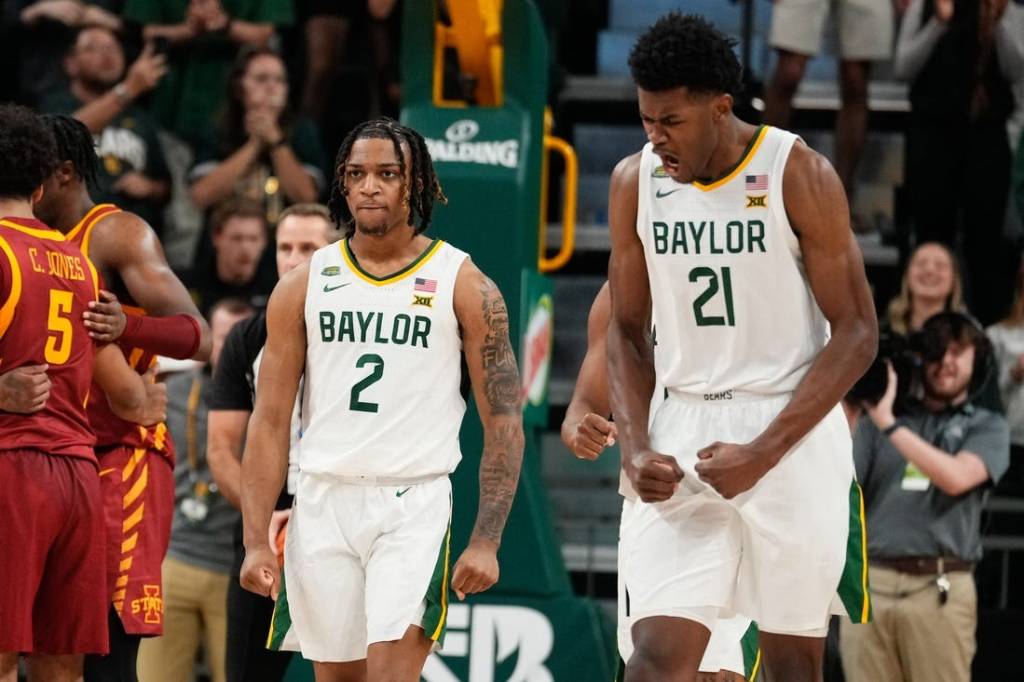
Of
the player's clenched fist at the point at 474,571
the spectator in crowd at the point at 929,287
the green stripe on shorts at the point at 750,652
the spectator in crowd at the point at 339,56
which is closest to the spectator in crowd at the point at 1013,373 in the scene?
the spectator in crowd at the point at 929,287

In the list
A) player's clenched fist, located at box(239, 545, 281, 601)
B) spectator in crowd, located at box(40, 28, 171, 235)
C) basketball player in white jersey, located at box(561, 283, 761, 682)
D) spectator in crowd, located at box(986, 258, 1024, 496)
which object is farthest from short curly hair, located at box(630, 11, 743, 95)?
spectator in crowd, located at box(40, 28, 171, 235)

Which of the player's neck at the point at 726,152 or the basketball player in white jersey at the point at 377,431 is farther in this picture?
the basketball player in white jersey at the point at 377,431

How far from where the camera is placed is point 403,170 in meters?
5.00

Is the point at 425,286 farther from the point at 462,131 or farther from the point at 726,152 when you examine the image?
the point at 462,131

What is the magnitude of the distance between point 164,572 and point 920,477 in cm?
320

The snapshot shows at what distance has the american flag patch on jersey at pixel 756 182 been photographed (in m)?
4.40

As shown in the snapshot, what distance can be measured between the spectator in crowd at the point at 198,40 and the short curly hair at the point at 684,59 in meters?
5.90

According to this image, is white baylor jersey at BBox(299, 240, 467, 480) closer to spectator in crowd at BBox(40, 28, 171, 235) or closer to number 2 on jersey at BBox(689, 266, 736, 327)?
number 2 on jersey at BBox(689, 266, 736, 327)

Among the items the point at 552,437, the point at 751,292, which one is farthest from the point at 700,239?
the point at 552,437

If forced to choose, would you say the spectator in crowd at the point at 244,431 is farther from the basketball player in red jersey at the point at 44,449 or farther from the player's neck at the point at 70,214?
the basketball player in red jersey at the point at 44,449

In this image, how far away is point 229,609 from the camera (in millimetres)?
6258

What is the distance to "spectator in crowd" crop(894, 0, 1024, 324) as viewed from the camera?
9930 millimetres

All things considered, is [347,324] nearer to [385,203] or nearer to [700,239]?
[385,203]

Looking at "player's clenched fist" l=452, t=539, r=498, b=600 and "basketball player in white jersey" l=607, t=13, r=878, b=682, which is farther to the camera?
"player's clenched fist" l=452, t=539, r=498, b=600
